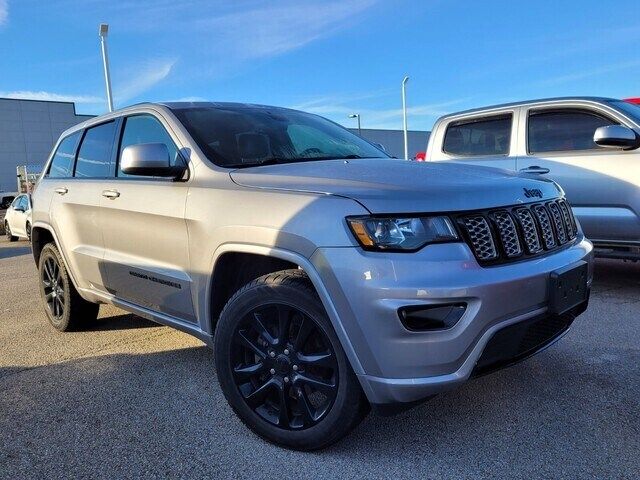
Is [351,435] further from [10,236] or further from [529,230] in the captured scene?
[10,236]

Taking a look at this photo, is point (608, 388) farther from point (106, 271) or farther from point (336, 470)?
point (106, 271)

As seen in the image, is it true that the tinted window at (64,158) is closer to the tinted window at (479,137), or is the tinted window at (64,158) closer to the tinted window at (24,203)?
the tinted window at (479,137)

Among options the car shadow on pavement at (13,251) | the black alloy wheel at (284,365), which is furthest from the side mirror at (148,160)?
the car shadow on pavement at (13,251)

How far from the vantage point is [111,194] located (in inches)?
143

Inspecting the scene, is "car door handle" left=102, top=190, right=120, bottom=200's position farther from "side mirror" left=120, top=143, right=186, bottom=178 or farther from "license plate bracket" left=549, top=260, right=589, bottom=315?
"license plate bracket" left=549, top=260, right=589, bottom=315

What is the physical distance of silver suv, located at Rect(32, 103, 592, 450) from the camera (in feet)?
7.04

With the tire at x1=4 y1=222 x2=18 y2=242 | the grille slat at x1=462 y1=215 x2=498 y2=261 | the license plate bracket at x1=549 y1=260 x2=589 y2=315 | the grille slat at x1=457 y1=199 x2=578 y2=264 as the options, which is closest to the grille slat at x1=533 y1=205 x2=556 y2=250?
the grille slat at x1=457 y1=199 x2=578 y2=264

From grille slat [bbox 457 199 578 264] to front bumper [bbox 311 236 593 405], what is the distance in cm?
10

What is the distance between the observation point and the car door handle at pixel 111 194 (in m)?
3.58

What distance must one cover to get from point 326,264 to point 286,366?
593 mm

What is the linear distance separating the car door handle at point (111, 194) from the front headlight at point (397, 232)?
1995 mm

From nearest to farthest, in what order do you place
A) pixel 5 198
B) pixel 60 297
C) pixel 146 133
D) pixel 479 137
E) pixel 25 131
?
pixel 146 133 → pixel 60 297 → pixel 479 137 → pixel 5 198 → pixel 25 131

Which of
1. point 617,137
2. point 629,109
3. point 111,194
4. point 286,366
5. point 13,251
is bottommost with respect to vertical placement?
point 13,251

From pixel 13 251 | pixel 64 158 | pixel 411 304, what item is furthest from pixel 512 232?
pixel 13 251
